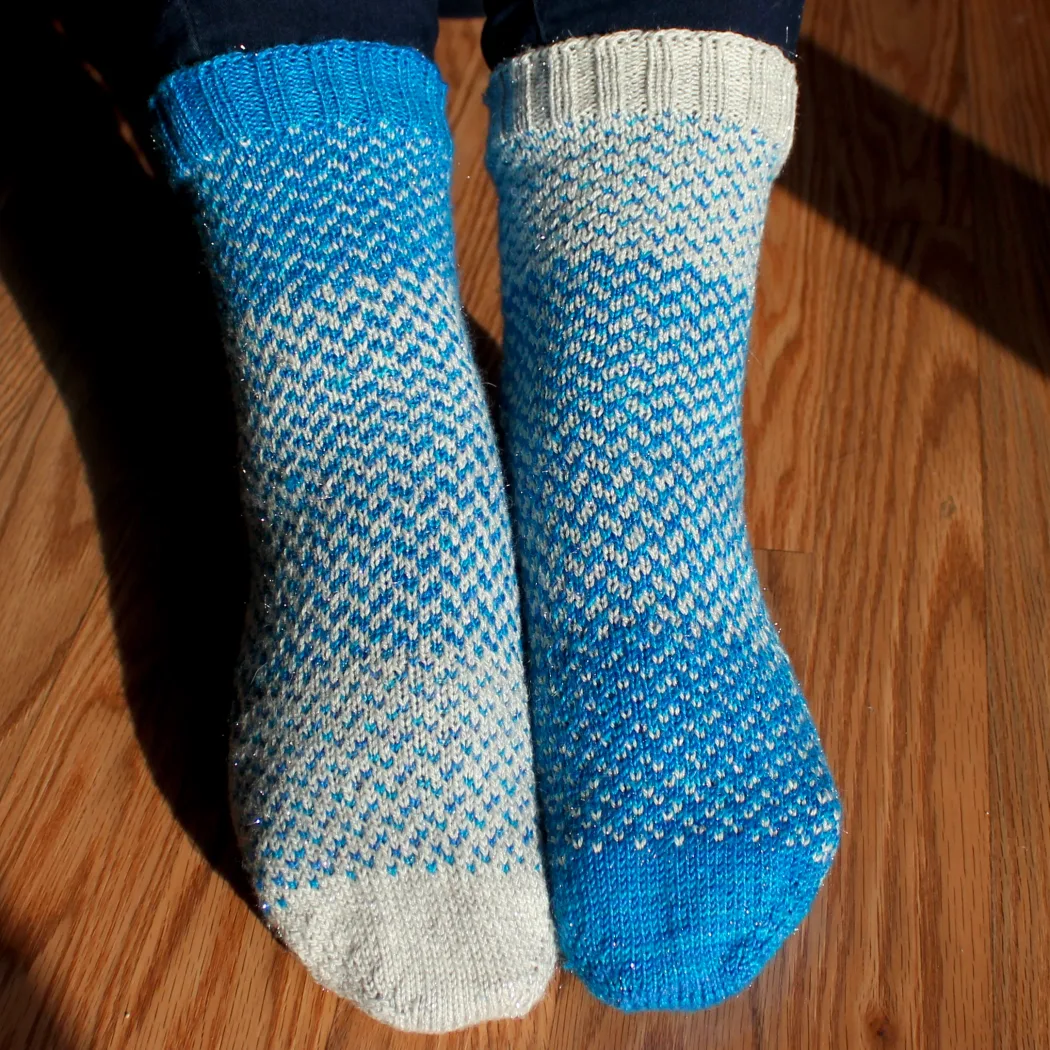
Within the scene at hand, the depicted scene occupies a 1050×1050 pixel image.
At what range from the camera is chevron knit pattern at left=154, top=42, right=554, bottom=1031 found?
51cm

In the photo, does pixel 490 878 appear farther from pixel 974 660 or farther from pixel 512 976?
pixel 974 660

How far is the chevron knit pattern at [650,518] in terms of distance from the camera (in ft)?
1.67

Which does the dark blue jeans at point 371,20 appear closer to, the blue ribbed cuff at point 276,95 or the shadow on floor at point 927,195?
the blue ribbed cuff at point 276,95

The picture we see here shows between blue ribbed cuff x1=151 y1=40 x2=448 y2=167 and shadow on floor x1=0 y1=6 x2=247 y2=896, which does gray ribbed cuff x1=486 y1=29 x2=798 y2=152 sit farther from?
shadow on floor x1=0 y1=6 x2=247 y2=896

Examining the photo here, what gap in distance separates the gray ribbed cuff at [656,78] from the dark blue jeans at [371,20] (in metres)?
0.01

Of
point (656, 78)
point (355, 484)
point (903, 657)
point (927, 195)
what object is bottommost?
point (903, 657)

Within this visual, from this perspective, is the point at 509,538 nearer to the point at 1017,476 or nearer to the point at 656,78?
the point at 656,78

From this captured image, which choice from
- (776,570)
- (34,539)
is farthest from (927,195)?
(34,539)

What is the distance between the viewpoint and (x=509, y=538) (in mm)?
580

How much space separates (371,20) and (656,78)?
167mm

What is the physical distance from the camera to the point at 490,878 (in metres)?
0.51

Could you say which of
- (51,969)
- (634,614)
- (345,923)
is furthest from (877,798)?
(51,969)

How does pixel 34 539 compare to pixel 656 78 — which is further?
pixel 34 539

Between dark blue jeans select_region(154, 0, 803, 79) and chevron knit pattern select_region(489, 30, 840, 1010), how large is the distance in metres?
0.02
